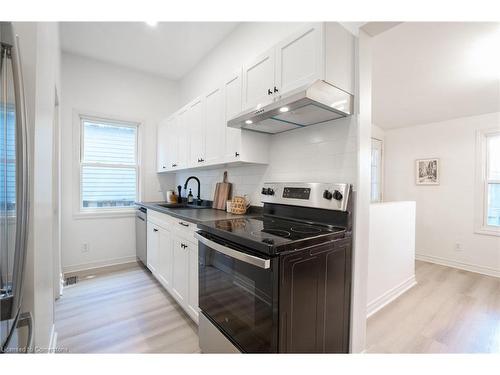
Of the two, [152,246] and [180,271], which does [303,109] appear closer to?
[180,271]

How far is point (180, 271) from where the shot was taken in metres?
2.03

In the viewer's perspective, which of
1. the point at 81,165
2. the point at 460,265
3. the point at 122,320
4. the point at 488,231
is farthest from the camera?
the point at 460,265

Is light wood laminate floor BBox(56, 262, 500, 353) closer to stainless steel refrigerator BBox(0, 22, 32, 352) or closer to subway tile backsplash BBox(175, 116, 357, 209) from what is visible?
stainless steel refrigerator BBox(0, 22, 32, 352)

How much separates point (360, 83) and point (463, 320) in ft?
7.75

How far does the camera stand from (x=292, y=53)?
1507 millimetres

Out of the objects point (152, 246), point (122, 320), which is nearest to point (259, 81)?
point (152, 246)

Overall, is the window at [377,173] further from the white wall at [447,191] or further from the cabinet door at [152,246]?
the cabinet door at [152,246]

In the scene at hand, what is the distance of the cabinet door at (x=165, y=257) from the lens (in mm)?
2250

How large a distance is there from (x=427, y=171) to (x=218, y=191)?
3.80 metres

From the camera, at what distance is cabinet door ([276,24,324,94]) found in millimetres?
1347

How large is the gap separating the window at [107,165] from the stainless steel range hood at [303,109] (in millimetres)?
2480

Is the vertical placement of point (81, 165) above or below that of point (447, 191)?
above

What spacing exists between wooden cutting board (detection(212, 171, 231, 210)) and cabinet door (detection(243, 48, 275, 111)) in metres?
1.03

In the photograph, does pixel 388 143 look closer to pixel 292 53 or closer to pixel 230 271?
pixel 292 53
